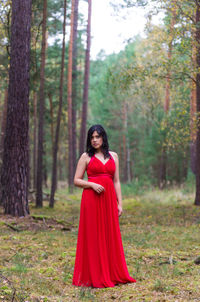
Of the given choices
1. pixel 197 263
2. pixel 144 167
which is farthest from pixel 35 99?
pixel 197 263

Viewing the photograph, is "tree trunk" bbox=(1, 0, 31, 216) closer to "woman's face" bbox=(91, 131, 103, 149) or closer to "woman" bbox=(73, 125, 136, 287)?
"woman" bbox=(73, 125, 136, 287)

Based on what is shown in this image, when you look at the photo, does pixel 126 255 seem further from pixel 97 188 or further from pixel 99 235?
pixel 97 188

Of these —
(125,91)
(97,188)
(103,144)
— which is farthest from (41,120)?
(97,188)

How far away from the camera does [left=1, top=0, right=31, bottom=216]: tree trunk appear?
10.9 meters

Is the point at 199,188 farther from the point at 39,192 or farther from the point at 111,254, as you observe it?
the point at 111,254

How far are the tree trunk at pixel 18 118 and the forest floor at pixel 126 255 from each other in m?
0.63

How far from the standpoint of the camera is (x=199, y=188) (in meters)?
15.0

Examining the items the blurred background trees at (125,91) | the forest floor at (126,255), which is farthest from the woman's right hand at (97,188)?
the blurred background trees at (125,91)

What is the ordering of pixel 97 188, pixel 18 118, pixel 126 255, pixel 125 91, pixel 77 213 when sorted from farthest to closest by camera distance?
pixel 125 91 → pixel 77 213 → pixel 18 118 → pixel 126 255 → pixel 97 188

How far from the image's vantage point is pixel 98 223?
5.59 meters

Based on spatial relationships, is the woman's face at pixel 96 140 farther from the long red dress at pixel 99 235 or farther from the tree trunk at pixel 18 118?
the tree trunk at pixel 18 118

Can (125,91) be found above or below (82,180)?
above

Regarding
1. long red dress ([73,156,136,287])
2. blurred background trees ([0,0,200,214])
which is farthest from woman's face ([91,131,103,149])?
blurred background trees ([0,0,200,214])

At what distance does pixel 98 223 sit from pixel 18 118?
20.3 ft
